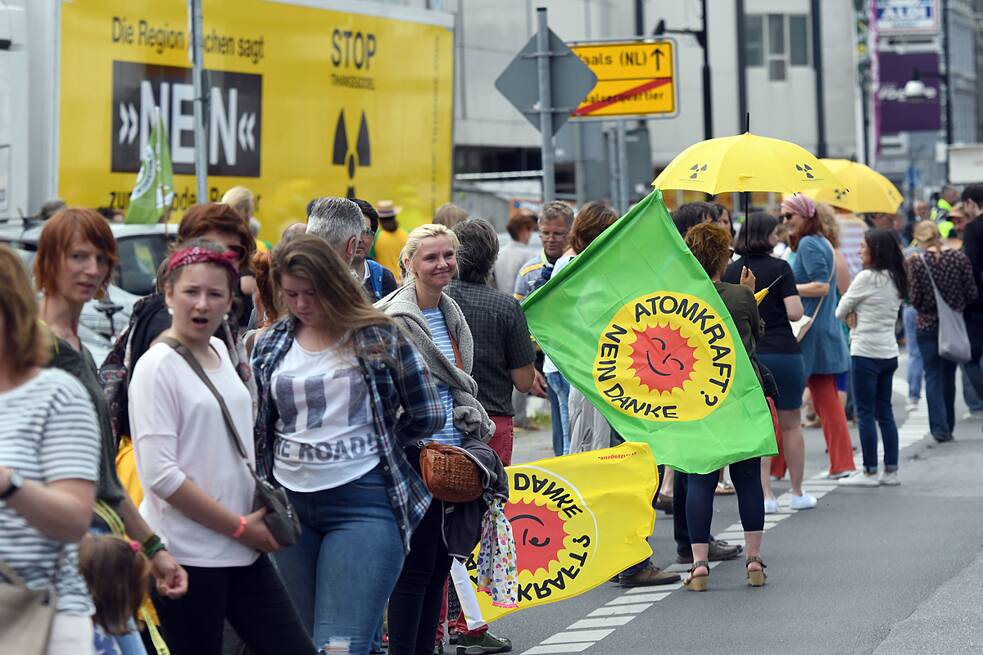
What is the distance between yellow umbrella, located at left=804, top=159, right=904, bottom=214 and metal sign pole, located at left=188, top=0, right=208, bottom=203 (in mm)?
5000

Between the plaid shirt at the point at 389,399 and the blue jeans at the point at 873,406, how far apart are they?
689 centimetres

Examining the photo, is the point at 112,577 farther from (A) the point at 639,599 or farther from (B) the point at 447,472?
(A) the point at 639,599

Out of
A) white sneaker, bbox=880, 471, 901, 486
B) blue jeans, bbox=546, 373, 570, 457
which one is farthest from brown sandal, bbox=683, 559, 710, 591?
white sneaker, bbox=880, 471, 901, 486

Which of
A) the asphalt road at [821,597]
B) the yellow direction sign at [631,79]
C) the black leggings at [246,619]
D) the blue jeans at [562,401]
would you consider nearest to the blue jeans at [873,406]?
the asphalt road at [821,597]

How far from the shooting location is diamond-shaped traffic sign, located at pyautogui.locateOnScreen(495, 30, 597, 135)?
12.8 meters

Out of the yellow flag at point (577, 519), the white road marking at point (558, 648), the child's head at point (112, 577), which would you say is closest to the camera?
the child's head at point (112, 577)

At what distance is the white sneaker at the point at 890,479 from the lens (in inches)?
464

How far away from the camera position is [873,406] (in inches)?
465

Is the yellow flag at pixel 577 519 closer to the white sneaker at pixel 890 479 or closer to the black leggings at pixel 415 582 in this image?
the black leggings at pixel 415 582

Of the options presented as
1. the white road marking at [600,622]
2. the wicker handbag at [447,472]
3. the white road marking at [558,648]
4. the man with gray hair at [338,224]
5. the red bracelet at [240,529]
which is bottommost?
the white road marking at [558,648]

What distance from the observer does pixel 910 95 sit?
48.1 metres

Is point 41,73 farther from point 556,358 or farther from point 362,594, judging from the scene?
point 362,594

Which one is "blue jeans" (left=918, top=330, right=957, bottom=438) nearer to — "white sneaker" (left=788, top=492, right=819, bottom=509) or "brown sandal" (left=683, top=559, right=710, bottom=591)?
"white sneaker" (left=788, top=492, right=819, bottom=509)

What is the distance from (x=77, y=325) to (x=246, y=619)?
93 centimetres
